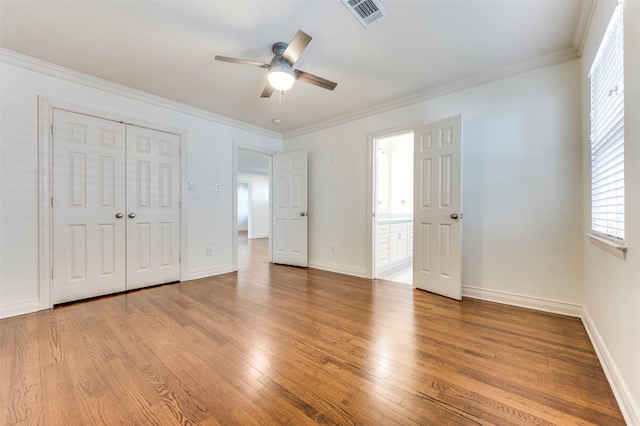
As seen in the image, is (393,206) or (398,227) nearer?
(398,227)

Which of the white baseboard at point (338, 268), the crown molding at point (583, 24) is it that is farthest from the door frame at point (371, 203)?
the crown molding at point (583, 24)

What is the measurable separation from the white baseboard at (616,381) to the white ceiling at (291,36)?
7.76ft

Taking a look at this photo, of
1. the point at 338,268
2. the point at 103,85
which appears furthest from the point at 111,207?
the point at 338,268

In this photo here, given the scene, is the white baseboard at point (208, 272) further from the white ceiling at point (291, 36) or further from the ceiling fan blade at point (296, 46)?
the ceiling fan blade at point (296, 46)

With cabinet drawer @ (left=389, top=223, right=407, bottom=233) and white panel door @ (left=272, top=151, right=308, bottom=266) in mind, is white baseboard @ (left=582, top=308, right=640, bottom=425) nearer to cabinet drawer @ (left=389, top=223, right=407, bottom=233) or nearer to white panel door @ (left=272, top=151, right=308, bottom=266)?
cabinet drawer @ (left=389, top=223, right=407, bottom=233)

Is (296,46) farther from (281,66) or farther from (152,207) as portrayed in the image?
(152,207)

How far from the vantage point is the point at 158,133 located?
11.2 feet

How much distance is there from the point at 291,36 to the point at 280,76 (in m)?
0.33

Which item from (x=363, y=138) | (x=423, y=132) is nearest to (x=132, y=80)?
(x=363, y=138)

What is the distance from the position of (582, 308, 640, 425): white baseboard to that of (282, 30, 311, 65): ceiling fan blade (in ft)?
8.81

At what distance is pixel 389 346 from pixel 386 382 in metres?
0.41

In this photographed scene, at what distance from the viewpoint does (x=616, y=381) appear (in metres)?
1.39

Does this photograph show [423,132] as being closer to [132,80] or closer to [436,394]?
[436,394]

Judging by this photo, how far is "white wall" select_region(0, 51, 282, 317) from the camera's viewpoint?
2416 millimetres
